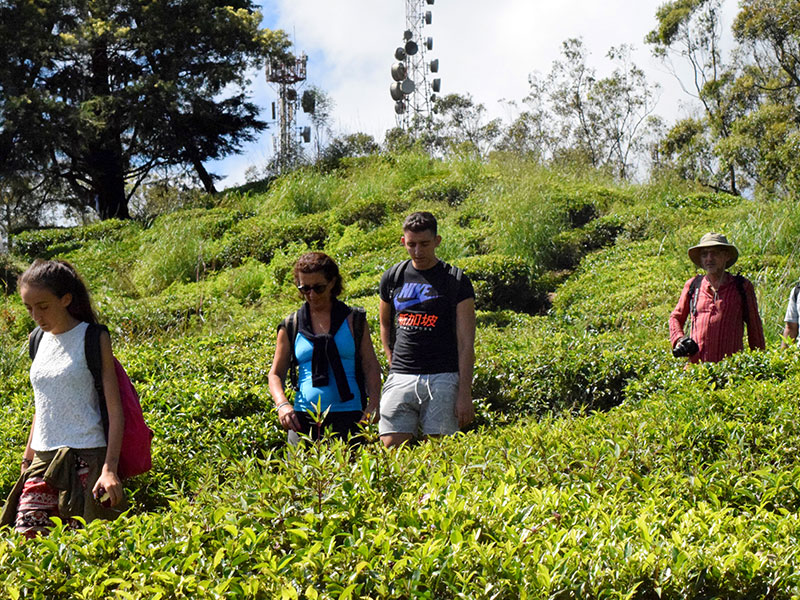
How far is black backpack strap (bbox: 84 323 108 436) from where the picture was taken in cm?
364

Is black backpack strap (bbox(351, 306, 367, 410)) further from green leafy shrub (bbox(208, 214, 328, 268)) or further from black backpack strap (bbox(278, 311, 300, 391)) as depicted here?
green leafy shrub (bbox(208, 214, 328, 268))

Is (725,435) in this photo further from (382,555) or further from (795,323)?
(795,323)

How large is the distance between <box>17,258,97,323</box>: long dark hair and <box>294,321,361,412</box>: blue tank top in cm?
114

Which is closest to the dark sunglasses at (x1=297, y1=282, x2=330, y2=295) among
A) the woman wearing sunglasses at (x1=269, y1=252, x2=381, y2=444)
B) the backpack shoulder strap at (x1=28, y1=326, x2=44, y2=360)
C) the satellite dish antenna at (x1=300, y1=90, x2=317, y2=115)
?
the woman wearing sunglasses at (x1=269, y1=252, x2=381, y2=444)

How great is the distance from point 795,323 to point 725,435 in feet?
9.01

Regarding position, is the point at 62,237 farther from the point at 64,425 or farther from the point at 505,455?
the point at 505,455

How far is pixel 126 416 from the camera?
3713mm

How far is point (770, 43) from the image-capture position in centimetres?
2661

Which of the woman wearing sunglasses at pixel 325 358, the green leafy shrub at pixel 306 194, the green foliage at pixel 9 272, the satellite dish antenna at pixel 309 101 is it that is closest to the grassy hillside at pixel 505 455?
the woman wearing sunglasses at pixel 325 358

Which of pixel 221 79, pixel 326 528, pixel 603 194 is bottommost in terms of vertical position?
pixel 326 528

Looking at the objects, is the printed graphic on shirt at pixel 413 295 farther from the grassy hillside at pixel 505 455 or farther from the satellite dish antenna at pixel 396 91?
the satellite dish antenna at pixel 396 91

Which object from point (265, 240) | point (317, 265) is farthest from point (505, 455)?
point (265, 240)

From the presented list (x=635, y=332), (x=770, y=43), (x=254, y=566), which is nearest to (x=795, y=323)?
(x=635, y=332)

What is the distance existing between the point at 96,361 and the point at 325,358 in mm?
1248
